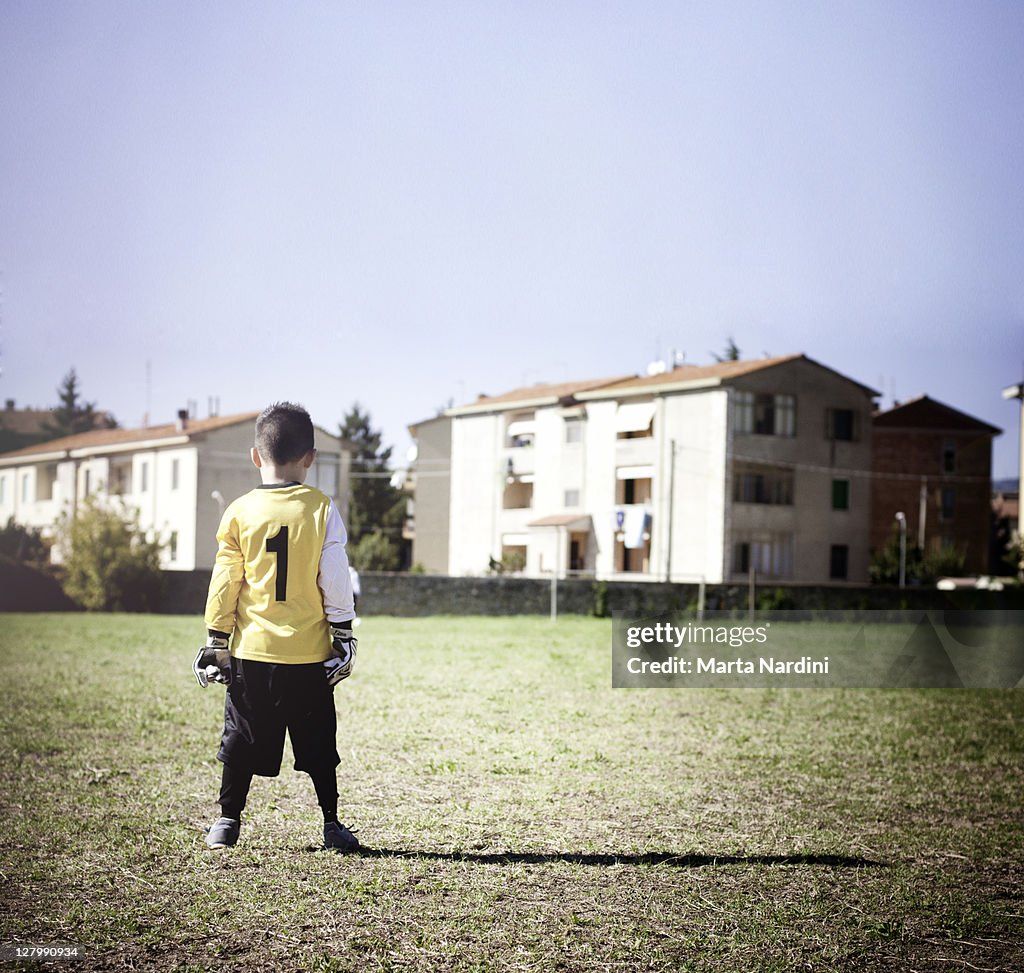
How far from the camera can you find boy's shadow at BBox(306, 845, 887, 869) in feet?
16.0

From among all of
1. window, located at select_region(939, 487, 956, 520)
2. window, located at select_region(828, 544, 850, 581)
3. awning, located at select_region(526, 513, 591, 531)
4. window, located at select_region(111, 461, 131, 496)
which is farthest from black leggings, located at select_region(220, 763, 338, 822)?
window, located at select_region(939, 487, 956, 520)

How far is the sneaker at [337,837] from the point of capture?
477 centimetres

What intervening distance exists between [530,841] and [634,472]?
23.0 meters

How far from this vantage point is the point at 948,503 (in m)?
42.3

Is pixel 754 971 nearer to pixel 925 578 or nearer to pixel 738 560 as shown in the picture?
pixel 738 560

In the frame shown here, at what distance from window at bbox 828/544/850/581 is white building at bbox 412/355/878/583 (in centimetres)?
5

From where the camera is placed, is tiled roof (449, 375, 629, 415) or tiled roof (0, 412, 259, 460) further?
tiled roof (449, 375, 629, 415)

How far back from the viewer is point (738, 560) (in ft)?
107

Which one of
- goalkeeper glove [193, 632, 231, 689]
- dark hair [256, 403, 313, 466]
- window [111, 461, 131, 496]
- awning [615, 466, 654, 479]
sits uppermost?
awning [615, 466, 654, 479]

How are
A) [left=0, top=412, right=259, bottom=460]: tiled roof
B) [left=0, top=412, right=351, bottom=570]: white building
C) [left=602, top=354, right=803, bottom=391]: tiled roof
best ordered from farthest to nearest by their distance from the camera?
[left=602, top=354, right=803, bottom=391]: tiled roof
[left=0, top=412, right=259, bottom=460]: tiled roof
[left=0, top=412, right=351, bottom=570]: white building

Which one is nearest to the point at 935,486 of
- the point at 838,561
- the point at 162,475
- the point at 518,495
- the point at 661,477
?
the point at 838,561

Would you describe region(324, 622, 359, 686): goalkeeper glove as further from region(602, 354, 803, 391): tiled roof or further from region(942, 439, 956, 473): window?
region(942, 439, 956, 473): window

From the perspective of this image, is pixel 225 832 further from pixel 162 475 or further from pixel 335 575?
pixel 162 475

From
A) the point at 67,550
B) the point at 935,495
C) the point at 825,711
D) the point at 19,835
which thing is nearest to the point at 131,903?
the point at 19,835
